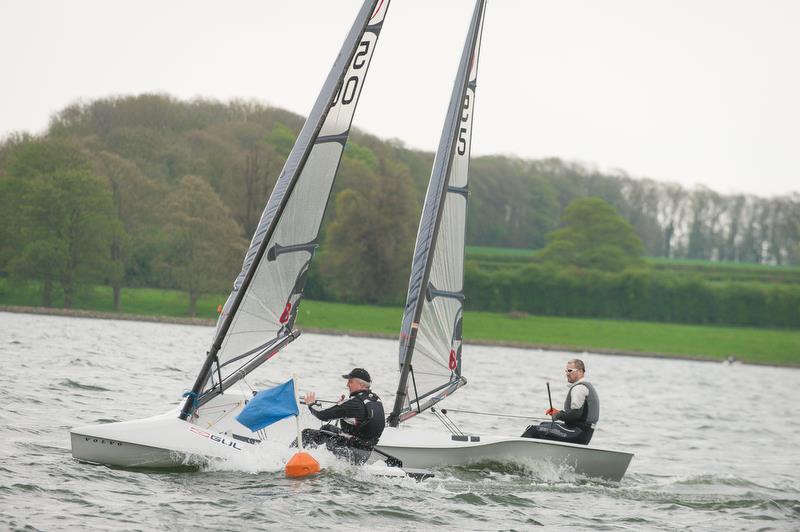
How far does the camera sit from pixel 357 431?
480 inches

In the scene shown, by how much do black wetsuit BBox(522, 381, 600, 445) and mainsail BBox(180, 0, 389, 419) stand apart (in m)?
3.52

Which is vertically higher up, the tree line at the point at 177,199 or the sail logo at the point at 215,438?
the tree line at the point at 177,199

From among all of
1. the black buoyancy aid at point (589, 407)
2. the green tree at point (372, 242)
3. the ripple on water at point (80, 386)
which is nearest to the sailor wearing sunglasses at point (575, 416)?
the black buoyancy aid at point (589, 407)

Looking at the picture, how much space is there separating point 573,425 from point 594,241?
2547 inches

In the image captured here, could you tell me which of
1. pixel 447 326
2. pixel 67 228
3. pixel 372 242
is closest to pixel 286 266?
pixel 447 326

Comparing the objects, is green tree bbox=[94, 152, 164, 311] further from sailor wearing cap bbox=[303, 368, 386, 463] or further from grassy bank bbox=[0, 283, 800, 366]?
sailor wearing cap bbox=[303, 368, 386, 463]

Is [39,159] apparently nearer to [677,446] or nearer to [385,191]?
[385,191]

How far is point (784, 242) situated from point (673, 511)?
92.4 m

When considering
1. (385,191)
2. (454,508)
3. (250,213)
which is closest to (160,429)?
(454,508)

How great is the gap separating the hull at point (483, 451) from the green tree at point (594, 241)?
60.6 metres

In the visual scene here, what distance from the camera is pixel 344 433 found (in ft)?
40.5

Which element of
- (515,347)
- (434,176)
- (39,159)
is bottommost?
(515,347)

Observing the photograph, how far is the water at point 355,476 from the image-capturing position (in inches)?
395

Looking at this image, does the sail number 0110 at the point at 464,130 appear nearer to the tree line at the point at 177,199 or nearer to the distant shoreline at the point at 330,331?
the distant shoreline at the point at 330,331
